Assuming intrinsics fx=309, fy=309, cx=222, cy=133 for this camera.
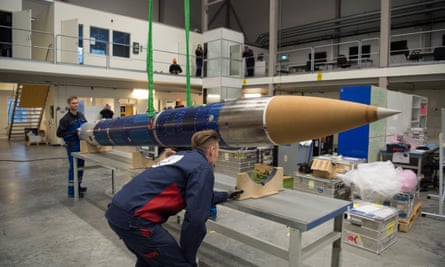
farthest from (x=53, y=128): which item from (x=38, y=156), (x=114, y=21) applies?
(x=114, y=21)

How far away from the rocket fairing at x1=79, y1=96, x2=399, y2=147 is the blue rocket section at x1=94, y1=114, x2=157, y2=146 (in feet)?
0.05

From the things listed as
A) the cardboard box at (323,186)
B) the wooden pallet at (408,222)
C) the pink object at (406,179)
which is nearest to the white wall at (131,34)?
the cardboard box at (323,186)

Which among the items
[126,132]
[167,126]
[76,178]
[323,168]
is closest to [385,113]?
[167,126]

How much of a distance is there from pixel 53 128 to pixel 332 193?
394 inches

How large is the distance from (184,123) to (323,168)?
8.12 feet

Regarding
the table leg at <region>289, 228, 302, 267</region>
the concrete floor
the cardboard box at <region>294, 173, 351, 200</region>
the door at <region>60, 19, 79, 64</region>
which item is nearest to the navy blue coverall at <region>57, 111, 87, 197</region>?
the concrete floor

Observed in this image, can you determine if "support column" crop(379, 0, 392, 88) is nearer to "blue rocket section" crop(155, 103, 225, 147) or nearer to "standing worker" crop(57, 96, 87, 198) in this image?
"blue rocket section" crop(155, 103, 225, 147)

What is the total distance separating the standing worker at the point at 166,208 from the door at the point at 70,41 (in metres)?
8.91

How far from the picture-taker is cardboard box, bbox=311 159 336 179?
428 centimetres

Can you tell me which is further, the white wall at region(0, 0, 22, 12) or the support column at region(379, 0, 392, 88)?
the white wall at region(0, 0, 22, 12)

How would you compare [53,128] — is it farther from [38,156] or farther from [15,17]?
[15,17]

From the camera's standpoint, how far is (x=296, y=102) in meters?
1.86

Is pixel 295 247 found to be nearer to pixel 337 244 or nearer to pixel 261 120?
pixel 337 244

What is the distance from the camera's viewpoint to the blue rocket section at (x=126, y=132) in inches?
126
